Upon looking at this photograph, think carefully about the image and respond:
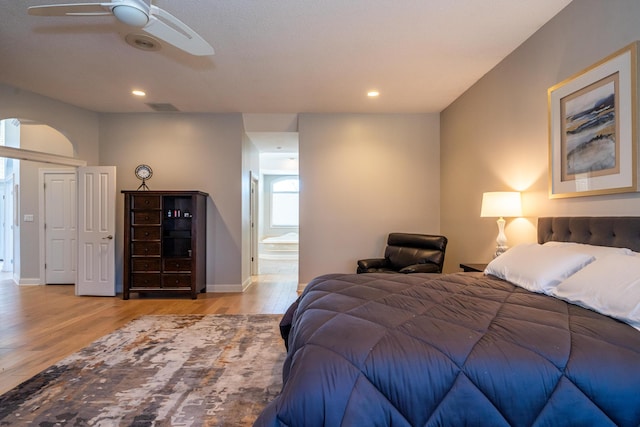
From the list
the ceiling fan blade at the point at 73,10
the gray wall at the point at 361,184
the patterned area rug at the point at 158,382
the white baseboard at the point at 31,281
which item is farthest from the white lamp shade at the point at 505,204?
the white baseboard at the point at 31,281

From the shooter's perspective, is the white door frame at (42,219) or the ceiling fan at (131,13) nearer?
the ceiling fan at (131,13)

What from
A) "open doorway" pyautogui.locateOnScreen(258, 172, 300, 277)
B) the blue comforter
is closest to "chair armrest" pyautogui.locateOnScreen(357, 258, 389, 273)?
the blue comforter

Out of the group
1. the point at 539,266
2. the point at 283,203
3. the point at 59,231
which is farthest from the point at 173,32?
the point at 283,203

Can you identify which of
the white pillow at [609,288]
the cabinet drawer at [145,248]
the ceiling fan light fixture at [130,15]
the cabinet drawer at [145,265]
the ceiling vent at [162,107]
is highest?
the ceiling vent at [162,107]

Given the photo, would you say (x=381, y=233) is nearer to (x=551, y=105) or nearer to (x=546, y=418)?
(x=551, y=105)

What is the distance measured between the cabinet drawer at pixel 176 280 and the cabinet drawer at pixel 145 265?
0.17 m

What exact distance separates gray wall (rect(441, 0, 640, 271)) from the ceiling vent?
4.16m

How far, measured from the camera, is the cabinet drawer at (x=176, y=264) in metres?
4.37

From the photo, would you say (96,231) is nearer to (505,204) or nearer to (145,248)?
(145,248)

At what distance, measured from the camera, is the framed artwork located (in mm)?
1829

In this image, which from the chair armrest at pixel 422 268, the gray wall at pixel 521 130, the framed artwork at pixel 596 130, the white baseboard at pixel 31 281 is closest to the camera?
the framed artwork at pixel 596 130

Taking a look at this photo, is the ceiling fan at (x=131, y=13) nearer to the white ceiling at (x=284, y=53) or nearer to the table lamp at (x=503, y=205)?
the white ceiling at (x=284, y=53)

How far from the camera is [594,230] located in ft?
6.51

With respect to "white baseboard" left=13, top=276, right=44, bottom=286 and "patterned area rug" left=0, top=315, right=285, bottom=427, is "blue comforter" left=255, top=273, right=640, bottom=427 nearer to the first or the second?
"patterned area rug" left=0, top=315, right=285, bottom=427
